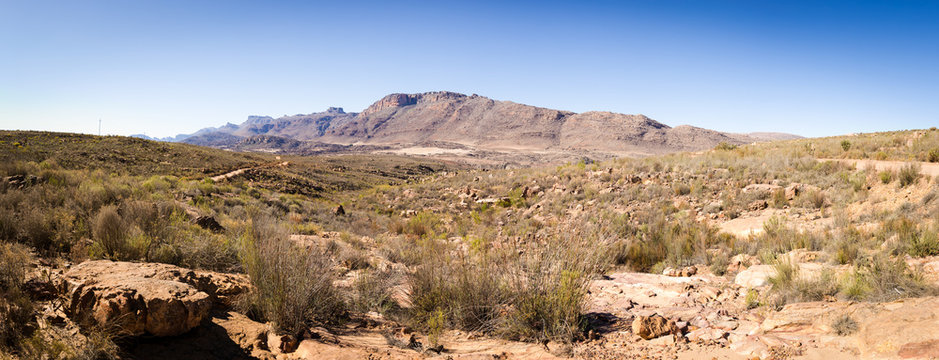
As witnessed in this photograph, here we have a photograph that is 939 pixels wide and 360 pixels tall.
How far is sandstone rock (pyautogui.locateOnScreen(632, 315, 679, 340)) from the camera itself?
366cm

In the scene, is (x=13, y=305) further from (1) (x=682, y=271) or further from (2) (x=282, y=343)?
(1) (x=682, y=271)

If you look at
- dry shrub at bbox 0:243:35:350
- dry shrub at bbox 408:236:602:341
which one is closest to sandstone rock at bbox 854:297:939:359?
dry shrub at bbox 408:236:602:341

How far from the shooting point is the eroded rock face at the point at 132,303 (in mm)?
2719

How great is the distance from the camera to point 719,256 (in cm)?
623

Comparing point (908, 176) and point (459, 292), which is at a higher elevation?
point (908, 176)

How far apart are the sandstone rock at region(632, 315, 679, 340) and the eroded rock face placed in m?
3.84

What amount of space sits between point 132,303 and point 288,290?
3.68 ft

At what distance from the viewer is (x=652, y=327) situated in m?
3.71

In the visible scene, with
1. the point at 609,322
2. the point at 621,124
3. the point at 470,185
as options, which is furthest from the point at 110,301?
the point at 621,124

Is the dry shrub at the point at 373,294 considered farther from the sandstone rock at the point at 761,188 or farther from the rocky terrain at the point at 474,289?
the sandstone rock at the point at 761,188

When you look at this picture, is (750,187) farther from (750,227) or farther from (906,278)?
(906,278)

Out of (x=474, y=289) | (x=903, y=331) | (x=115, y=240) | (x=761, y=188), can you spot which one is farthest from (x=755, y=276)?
(x=115, y=240)

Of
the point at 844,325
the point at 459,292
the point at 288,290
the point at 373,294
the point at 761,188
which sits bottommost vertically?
the point at 373,294

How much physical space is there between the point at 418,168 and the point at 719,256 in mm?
56489
